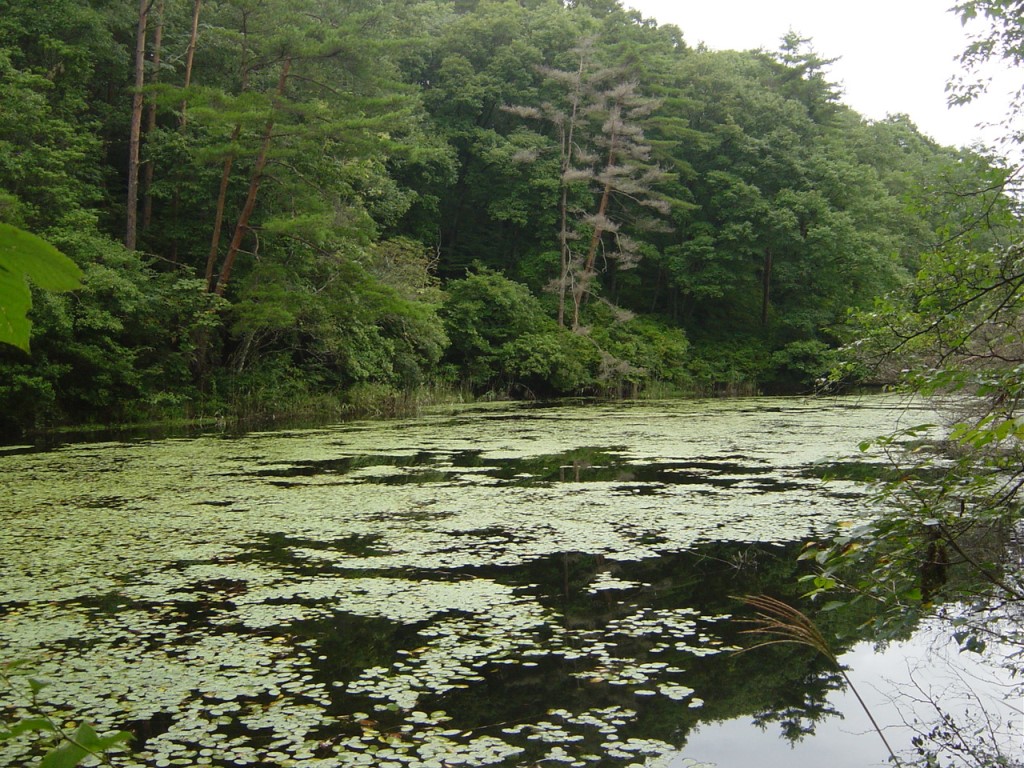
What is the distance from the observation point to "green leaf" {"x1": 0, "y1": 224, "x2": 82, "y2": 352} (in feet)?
2.28

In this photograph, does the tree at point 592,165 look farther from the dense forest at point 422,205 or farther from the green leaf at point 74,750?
the green leaf at point 74,750

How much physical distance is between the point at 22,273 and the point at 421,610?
325cm

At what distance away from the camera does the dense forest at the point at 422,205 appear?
1214 centimetres

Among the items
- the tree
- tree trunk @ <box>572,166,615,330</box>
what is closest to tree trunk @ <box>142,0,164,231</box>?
the tree

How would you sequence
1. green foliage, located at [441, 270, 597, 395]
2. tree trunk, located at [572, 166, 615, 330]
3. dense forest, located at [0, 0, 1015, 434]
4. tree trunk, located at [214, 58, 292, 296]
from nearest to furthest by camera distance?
dense forest, located at [0, 0, 1015, 434]
tree trunk, located at [214, 58, 292, 296]
green foliage, located at [441, 270, 597, 395]
tree trunk, located at [572, 166, 615, 330]

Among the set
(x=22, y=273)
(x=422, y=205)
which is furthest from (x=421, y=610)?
(x=422, y=205)

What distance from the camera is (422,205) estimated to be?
2383cm

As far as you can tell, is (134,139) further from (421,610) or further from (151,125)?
(421,610)

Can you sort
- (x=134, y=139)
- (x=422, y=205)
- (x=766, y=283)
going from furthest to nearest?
(x=766, y=283), (x=422, y=205), (x=134, y=139)

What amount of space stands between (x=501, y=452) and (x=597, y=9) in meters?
24.6

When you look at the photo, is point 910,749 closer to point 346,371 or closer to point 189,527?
point 189,527

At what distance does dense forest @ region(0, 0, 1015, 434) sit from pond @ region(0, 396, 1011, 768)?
6.83 feet

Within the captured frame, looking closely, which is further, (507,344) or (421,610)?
(507,344)

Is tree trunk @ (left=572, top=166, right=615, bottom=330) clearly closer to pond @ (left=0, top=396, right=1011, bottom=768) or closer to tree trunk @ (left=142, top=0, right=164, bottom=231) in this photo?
tree trunk @ (left=142, top=0, right=164, bottom=231)
